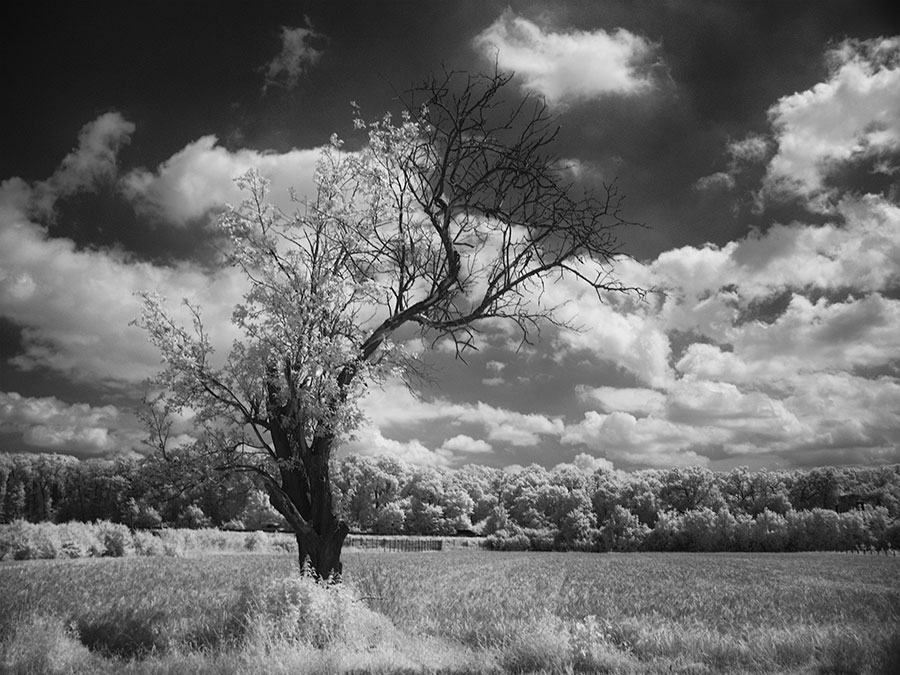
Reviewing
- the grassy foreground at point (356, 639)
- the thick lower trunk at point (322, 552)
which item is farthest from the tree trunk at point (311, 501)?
the grassy foreground at point (356, 639)

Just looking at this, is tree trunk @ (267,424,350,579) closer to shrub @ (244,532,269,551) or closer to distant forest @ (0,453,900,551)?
shrub @ (244,532,269,551)

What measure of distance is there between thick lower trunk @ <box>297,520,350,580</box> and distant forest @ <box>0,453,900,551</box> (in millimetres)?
58594

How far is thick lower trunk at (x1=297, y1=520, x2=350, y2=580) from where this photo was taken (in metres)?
11.5

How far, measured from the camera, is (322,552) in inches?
454

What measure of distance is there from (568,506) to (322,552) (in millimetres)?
87086

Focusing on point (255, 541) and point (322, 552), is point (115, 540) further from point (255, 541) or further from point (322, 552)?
point (322, 552)

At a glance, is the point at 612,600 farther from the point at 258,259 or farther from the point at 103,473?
the point at 103,473

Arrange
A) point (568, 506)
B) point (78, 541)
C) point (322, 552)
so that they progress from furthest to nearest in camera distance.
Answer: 1. point (568, 506)
2. point (78, 541)
3. point (322, 552)

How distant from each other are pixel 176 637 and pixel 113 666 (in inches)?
57.0

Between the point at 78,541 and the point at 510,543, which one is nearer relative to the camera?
the point at 78,541

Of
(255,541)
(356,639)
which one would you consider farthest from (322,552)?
(255,541)

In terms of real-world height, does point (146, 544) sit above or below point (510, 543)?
above

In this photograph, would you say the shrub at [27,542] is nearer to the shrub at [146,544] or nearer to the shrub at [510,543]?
the shrub at [146,544]

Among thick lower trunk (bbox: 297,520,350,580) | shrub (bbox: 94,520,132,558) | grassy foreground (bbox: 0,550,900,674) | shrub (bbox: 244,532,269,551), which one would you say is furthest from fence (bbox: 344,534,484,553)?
thick lower trunk (bbox: 297,520,350,580)
